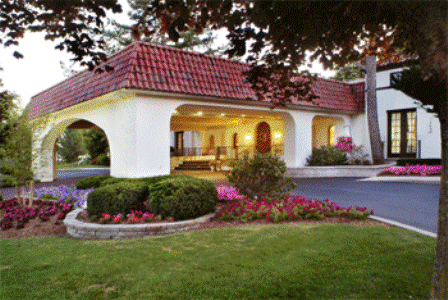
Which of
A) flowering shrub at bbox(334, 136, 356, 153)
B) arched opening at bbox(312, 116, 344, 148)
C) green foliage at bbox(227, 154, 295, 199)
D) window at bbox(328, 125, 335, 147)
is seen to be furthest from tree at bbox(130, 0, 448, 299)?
window at bbox(328, 125, 335, 147)

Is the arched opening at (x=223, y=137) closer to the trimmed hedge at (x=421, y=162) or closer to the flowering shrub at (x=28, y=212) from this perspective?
the trimmed hedge at (x=421, y=162)

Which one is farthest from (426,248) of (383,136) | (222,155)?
(222,155)

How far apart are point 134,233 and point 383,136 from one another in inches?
662

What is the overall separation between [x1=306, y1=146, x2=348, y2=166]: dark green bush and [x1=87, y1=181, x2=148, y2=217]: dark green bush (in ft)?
36.1

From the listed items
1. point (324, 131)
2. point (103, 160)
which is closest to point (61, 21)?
point (324, 131)

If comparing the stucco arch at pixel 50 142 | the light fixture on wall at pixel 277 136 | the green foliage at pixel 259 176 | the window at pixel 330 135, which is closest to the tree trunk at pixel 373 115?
the window at pixel 330 135

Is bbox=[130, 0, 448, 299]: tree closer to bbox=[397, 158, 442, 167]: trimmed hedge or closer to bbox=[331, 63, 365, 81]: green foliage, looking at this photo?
bbox=[397, 158, 442, 167]: trimmed hedge

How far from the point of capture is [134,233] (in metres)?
6.15

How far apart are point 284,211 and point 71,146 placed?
131ft

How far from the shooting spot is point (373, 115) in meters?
17.4

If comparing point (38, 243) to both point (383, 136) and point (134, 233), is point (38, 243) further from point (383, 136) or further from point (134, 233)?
point (383, 136)

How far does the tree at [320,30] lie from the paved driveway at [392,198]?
3683 millimetres

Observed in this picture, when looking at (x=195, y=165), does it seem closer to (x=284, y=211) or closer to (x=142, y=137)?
(x=142, y=137)

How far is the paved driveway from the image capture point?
682cm
